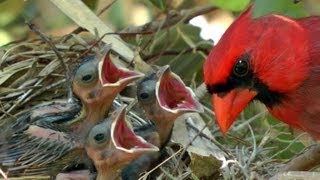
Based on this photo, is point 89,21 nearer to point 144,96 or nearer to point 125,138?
point 144,96

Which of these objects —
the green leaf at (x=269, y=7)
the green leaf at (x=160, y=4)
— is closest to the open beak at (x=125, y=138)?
the green leaf at (x=160, y=4)

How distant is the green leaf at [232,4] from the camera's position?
2666mm

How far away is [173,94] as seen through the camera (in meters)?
3.04

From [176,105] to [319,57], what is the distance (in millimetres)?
488

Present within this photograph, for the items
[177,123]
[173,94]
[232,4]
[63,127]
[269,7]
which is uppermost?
[269,7]

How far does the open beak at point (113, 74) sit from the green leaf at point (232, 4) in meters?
0.40

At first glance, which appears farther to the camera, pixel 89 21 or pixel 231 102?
pixel 89 21

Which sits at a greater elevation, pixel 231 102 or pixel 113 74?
pixel 113 74

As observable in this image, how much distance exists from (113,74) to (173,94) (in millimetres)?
205

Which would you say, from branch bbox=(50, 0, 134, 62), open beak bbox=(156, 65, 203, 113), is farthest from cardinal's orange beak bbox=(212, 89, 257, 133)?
branch bbox=(50, 0, 134, 62)

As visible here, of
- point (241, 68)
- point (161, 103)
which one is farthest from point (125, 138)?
point (241, 68)

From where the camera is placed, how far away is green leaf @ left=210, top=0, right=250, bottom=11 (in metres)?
2.67

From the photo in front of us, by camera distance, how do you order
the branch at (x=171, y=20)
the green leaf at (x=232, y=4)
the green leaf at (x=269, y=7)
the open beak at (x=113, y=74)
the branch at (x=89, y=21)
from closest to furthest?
the green leaf at (x=269, y=7) < the green leaf at (x=232, y=4) < the open beak at (x=113, y=74) < the branch at (x=89, y=21) < the branch at (x=171, y=20)

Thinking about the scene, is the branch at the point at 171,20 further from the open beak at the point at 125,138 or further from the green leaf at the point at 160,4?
the open beak at the point at 125,138
